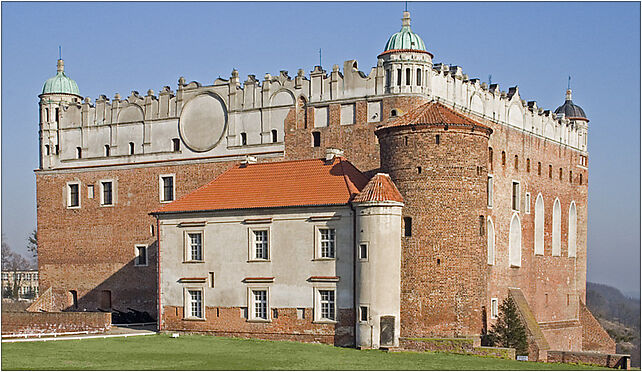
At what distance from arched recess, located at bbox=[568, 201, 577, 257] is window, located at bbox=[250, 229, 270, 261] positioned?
25727 millimetres

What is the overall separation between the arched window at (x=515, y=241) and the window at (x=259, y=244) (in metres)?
15.4

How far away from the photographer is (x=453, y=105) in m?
52.5

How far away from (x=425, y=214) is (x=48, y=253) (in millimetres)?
26572

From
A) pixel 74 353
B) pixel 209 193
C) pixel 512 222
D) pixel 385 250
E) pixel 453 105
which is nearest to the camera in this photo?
pixel 74 353

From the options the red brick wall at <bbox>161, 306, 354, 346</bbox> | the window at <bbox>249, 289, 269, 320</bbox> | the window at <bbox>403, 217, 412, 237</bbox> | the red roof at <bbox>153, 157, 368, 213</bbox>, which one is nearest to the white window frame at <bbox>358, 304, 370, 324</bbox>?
the red brick wall at <bbox>161, 306, 354, 346</bbox>

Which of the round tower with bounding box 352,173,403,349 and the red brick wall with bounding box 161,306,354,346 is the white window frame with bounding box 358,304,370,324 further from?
the red brick wall with bounding box 161,306,354,346

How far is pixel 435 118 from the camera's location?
44.4 metres

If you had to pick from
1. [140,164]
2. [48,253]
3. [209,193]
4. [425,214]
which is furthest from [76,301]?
[425,214]

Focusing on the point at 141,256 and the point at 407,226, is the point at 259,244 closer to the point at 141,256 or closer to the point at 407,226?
the point at 407,226

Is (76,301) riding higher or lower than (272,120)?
lower

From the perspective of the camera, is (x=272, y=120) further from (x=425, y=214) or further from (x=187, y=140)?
(x=425, y=214)

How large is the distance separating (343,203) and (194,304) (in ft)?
28.6

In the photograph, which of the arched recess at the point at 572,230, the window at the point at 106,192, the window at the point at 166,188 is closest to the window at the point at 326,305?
the window at the point at 166,188

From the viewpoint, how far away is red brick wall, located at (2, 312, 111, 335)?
48.2m
